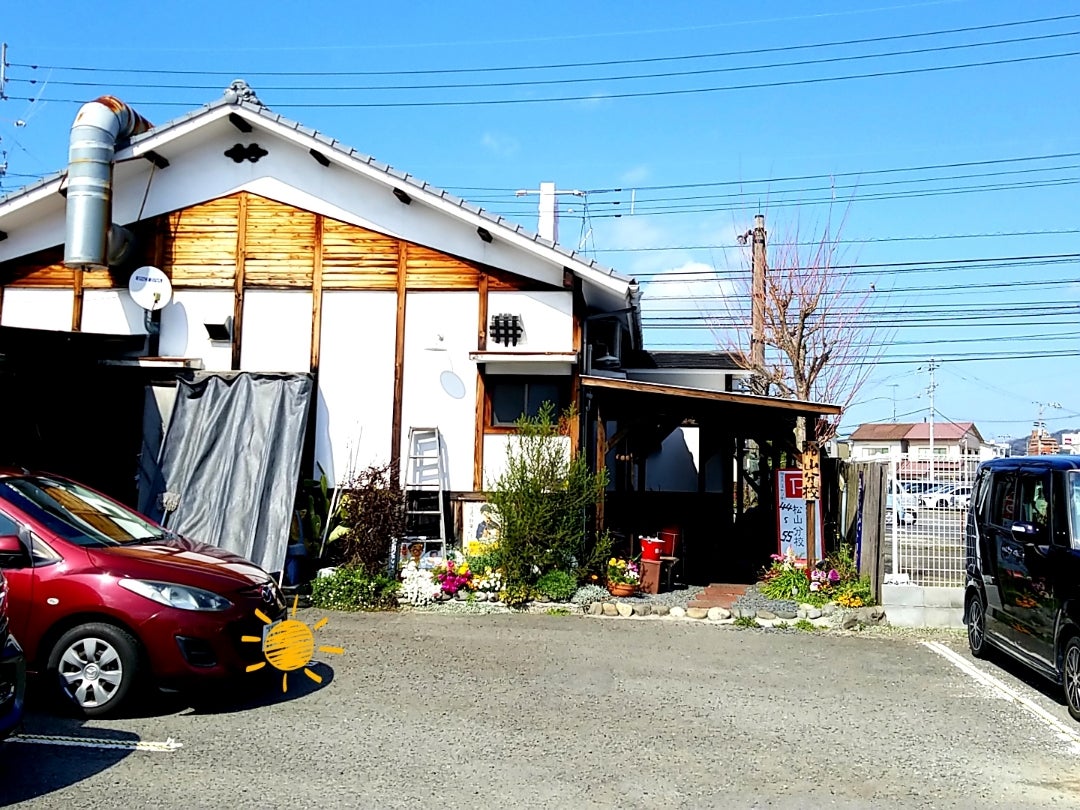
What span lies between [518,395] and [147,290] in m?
5.20

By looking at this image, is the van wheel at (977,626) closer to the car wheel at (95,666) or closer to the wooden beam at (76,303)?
the car wheel at (95,666)

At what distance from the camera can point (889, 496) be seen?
11609 mm

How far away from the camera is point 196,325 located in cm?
1327

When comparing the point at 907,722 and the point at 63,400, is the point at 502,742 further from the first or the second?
the point at 63,400

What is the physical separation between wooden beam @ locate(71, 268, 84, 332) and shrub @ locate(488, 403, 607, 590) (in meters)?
6.42

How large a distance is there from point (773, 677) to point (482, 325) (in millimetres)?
6400

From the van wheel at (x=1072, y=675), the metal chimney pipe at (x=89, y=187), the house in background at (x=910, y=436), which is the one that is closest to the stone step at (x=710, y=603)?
the van wheel at (x=1072, y=675)

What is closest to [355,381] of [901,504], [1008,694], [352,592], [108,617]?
[352,592]

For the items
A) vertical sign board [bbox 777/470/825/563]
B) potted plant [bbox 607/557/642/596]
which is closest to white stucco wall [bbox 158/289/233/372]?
potted plant [bbox 607/557/642/596]

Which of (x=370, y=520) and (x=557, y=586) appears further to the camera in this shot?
(x=370, y=520)

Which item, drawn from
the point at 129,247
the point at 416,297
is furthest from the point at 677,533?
the point at 129,247

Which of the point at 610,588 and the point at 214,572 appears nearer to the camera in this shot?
the point at 214,572

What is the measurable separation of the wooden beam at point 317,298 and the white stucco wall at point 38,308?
136 inches

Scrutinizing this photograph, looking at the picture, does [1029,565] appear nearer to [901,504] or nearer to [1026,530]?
[1026,530]
